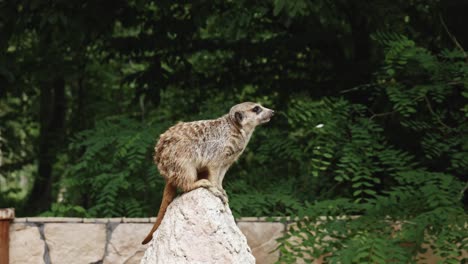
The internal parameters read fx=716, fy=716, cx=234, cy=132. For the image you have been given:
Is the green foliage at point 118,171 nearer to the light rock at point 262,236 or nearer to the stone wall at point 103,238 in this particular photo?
the stone wall at point 103,238

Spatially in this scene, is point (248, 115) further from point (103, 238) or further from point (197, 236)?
point (103, 238)

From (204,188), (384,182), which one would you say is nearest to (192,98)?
(384,182)

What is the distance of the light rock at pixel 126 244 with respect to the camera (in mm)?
6016

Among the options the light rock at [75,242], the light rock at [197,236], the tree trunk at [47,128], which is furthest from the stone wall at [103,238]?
the tree trunk at [47,128]

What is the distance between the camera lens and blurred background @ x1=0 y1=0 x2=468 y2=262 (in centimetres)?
576

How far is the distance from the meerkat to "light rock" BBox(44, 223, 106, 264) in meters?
2.12

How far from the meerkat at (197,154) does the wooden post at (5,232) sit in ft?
7.28

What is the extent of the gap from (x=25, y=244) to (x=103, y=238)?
0.64 metres

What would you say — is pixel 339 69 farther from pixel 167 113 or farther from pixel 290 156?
pixel 167 113

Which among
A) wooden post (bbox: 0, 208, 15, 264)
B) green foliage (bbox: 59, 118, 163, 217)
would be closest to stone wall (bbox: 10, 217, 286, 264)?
wooden post (bbox: 0, 208, 15, 264)

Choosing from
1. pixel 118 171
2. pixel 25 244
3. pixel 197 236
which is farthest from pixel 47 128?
pixel 197 236

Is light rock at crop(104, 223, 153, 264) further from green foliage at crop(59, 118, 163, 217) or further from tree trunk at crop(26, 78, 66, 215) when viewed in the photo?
tree trunk at crop(26, 78, 66, 215)

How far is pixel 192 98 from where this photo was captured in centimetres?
889

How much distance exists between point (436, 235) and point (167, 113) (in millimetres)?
4781
